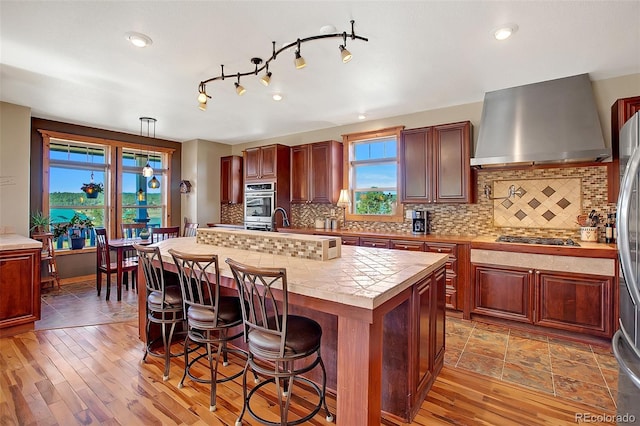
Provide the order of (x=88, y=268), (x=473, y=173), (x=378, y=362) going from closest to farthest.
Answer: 1. (x=378, y=362)
2. (x=473, y=173)
3. (x=88, y=268)

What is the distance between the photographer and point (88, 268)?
562 cm

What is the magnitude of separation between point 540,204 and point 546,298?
1182 mm

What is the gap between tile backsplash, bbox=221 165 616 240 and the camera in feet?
11.4

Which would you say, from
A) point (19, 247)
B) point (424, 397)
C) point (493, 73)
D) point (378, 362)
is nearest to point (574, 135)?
point (493, 73)

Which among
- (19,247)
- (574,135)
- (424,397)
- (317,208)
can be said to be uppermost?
(574,135)

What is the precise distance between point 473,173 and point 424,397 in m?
2.90

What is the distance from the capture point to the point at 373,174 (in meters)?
5.07

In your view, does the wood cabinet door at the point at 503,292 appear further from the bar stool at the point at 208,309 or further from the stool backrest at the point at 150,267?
the stool backrest at the point at 150,267

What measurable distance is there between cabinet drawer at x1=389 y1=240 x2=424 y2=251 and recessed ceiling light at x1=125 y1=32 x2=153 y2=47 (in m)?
3.35

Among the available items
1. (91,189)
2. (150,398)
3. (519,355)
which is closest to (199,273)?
(150,398)

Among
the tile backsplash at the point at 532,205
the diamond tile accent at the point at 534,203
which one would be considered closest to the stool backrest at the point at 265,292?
the tile backsplash at the point at 532,205

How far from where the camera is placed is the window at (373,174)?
4859 millimetres

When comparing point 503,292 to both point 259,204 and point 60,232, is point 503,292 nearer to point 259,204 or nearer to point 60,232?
point 259,204

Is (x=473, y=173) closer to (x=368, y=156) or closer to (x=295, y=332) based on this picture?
(x=368, y=156)
